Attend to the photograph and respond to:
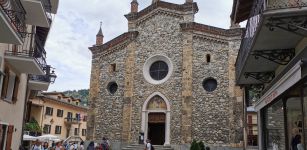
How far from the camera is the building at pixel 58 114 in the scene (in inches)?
1511

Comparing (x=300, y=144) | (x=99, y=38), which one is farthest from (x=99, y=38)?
(x=300, y=144)

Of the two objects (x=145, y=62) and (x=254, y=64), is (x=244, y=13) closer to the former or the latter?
(x=254, y=64)

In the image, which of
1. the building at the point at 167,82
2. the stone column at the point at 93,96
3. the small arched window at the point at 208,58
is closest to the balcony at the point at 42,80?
the building at the point at 167,82

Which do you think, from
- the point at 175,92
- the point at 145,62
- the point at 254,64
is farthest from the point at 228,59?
the point at 254,64

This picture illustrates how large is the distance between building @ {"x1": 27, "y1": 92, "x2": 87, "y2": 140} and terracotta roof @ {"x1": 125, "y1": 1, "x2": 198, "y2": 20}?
15.6 m

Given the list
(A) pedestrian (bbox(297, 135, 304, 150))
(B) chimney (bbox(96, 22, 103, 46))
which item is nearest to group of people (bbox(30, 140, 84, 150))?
(B) chimney (bbox(96, 22, 103, 46))

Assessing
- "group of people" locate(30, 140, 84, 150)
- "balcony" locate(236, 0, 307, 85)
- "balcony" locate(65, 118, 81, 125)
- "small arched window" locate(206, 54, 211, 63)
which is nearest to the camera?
"balcony" locate(236, 0, 307, 85)

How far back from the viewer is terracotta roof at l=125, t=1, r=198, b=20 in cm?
2402

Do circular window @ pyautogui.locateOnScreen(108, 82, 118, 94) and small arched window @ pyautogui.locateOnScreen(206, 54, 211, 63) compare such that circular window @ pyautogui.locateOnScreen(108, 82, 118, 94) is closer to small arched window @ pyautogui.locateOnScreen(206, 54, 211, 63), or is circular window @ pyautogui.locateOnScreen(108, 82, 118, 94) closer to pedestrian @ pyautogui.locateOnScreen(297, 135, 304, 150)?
small arched window @ pyautogui.locateOnScreen(206, 54, 211, 63)

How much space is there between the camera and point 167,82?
78.0 feet

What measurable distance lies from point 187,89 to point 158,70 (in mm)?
3158

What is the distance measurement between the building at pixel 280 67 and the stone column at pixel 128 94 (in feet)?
46.1

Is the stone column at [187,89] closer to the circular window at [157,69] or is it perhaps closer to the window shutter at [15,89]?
the circular window at [157,69]

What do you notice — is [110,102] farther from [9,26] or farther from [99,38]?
[9,26]
